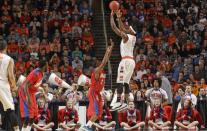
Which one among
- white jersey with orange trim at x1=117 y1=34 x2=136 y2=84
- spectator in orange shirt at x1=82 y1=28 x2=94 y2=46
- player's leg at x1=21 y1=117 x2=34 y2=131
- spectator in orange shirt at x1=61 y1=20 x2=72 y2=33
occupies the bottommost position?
player's leg at x1=21 y1=117 x2=34 y2=131

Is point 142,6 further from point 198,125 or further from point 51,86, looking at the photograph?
point 198,125

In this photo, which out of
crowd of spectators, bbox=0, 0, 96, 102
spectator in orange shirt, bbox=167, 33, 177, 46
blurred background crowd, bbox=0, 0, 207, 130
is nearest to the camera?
blurred background crowd, bbox=0, 0, 207, 130

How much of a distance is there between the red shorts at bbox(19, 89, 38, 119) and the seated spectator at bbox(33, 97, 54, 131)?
1.44m

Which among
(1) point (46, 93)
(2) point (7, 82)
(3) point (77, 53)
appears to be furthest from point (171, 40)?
(2) point (7, 82)

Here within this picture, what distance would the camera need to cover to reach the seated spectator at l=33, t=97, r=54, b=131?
1781 cm

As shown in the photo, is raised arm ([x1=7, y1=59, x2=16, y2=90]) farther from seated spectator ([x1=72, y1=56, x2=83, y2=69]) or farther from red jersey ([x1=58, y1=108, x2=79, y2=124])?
seated spectator ([x1=72, y1=56, x2=83, y2=69])

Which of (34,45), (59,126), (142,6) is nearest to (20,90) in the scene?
(59,126)

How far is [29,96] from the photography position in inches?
639

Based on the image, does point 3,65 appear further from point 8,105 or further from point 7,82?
point 8,105

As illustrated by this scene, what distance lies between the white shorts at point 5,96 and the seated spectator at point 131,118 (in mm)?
4013

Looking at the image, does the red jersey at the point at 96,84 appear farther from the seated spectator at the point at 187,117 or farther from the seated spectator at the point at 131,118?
the seated spectator at the point at 187,117

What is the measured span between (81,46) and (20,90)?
9162 millimetres

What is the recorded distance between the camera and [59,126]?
1808 centimetres

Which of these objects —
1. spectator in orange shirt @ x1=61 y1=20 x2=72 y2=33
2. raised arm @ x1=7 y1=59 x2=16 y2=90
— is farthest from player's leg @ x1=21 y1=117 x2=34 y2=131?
spectator in orange shirt @ x1=61 y1=20 x2=72 y2=33
